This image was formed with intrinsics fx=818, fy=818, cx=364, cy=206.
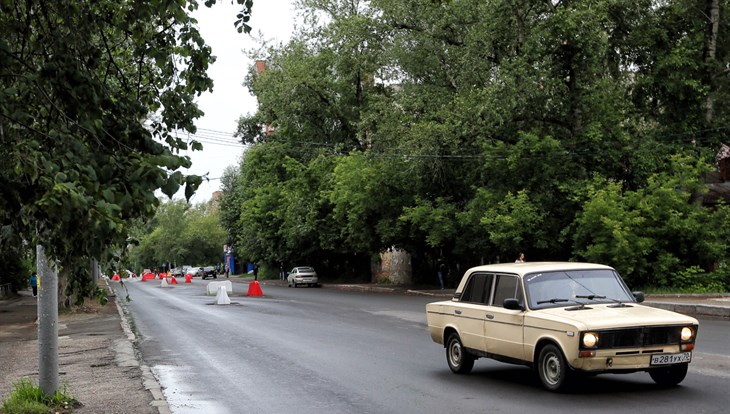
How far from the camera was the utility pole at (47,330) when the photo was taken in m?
9.96

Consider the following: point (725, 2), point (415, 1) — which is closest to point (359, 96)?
point (415, 1)

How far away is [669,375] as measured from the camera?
10062mm

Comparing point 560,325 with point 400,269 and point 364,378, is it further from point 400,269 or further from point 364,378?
point 400,269

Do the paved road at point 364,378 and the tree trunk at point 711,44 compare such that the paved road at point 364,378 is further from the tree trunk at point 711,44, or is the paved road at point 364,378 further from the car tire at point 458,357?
the tree trunk at point 711,44

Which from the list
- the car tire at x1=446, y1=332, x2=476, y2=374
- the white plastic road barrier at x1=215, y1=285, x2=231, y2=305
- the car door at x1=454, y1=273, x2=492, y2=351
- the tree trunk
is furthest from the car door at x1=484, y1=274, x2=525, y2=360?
the tree trunk

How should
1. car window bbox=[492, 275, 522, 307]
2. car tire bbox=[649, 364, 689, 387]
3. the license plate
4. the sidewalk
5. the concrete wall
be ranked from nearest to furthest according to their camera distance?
1. the license plate
2. car tire bbox=[649, 364, 689, 387]
3. the sidewalk
4. car window bbox=[492, 275, 522, 307]
5. the concrete wall

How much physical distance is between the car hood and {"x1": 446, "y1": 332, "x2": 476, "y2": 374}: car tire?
6.32 ft

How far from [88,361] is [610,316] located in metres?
10.2

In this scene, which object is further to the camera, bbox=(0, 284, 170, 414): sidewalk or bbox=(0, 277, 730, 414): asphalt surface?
bbox=(0, 277, 730, 414): asphalt surface

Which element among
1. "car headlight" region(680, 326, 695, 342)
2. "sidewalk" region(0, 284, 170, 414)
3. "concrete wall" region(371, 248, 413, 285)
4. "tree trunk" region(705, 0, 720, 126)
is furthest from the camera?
"concrete wall" region(371, 248, 413, 285)

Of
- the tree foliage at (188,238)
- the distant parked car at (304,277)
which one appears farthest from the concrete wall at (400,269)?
the tree foliage at (188,238)

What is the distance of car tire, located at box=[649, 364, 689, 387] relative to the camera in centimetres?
991

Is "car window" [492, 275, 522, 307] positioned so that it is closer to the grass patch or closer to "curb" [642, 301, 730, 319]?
the grass patch

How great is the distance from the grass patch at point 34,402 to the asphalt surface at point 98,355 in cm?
19
